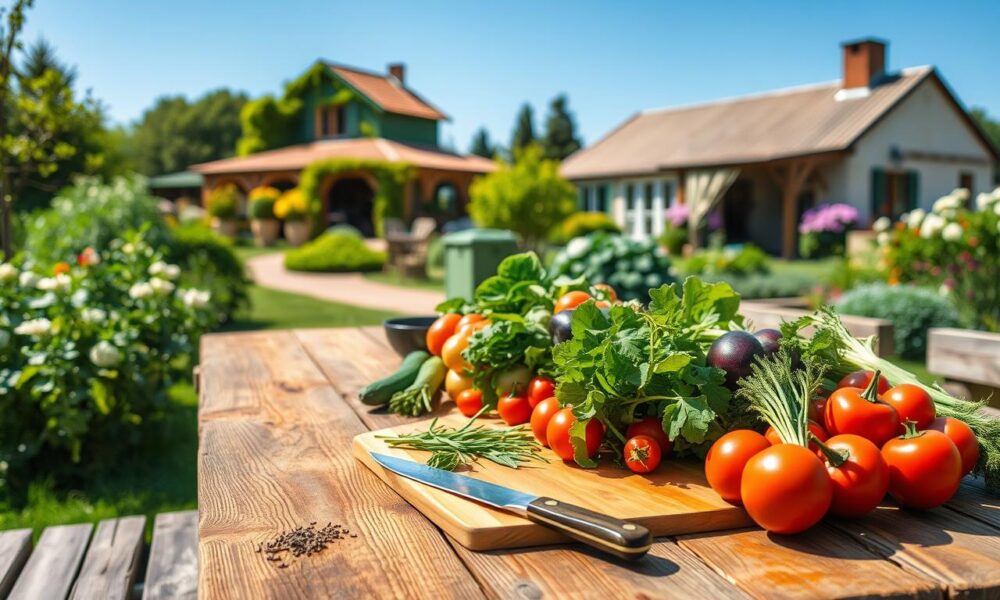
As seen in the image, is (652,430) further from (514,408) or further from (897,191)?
(897,191)

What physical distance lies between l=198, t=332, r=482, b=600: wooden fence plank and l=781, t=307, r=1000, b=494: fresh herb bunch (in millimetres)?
738

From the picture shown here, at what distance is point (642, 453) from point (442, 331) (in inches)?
33.4

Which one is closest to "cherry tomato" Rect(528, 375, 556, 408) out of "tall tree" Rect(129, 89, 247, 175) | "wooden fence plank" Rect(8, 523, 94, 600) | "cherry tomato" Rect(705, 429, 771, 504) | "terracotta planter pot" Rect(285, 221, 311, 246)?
"cherry tomato" Rect(705, 429, 771, 504)

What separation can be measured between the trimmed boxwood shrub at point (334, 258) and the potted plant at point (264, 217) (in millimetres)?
8457

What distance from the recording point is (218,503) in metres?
1.38

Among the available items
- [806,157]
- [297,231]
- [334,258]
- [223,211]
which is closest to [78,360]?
[334,258]

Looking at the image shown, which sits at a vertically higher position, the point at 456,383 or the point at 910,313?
the point at 456,383

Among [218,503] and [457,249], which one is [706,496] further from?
[457,249]

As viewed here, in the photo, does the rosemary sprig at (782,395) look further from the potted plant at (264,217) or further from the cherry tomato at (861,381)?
the potted plant at (264,217)

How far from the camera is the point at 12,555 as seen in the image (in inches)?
92.8

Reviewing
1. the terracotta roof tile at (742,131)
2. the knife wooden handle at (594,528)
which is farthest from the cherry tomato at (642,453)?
the terracotta roof tile at (742,131)

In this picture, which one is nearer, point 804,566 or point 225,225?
point 804,566

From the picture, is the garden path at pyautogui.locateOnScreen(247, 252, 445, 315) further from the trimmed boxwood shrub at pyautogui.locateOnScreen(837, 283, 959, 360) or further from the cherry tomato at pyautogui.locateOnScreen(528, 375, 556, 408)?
the cherry tomato at pyautogui.locateOnScreen(528, 375, 556, 408)

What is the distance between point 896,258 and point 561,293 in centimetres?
768
